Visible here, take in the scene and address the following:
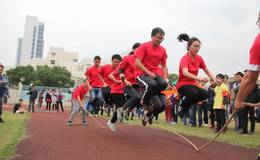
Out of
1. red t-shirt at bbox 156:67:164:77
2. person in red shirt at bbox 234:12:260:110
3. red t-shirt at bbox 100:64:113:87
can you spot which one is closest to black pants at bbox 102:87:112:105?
red t-shirt at bbox 100:64:113:87

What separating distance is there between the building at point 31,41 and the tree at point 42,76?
9506 centimetres

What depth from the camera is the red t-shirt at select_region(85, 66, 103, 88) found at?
11.7 metres

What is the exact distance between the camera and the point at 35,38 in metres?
191

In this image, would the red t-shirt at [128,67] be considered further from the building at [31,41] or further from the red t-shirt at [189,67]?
the building at [31,41]

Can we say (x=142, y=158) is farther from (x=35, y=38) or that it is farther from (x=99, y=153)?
(x=35, y=38)

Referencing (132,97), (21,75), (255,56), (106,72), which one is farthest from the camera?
(21,75)

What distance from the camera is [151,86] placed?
7.24m

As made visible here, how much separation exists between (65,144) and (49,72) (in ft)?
225

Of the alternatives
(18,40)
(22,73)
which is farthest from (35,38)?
(22,73)

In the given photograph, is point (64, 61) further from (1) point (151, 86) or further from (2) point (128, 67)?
(1) point (151, 86)

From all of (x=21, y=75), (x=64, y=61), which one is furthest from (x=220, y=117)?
(x=64, y=61)

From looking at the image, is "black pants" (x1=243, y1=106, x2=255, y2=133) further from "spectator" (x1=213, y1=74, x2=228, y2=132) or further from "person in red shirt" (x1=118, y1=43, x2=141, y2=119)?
"person in red shirt" (x1=118, y1=43, x2=141, y2=119)

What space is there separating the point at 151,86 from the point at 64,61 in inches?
4369

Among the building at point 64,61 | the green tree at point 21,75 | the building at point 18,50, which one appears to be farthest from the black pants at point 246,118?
the building at point 18,50
